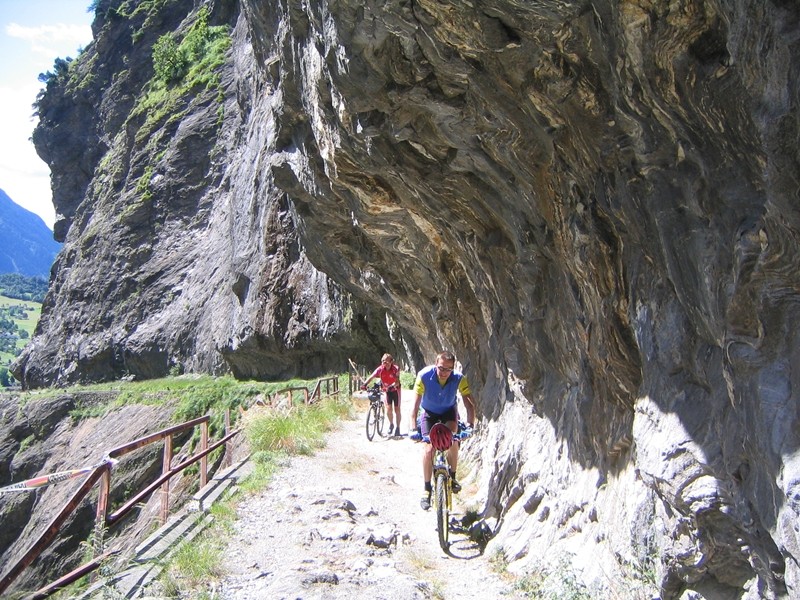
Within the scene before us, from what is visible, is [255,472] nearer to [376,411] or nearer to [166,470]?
[166,470]

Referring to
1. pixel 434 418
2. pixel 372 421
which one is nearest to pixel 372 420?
pixel 372 421

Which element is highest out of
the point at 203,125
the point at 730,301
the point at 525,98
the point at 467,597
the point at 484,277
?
the point at 203,125

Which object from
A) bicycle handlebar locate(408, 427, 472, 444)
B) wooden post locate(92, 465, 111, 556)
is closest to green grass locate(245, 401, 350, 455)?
bicycle handlebar locate(408, 427, 472, 444)

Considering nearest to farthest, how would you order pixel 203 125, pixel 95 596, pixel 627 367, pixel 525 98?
pixel 95 596 → pixel 627 367 → pixel 525 98 → pixel 203 125

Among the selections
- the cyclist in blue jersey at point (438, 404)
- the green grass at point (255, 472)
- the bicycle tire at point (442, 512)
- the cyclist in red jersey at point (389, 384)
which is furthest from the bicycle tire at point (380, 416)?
the bicycle tire at point (442, 512)

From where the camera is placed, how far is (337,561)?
17.0 ft

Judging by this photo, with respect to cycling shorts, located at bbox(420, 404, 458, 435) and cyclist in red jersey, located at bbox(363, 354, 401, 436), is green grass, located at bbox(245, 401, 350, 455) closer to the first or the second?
cyclist in red jersey, located at bbox(363, 354, 401, 436)

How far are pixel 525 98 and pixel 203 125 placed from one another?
123 feet

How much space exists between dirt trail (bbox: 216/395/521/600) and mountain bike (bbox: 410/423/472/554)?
19cm

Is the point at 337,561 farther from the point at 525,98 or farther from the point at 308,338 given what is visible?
the point at 308,338

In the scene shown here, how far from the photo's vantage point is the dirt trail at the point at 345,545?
183 inches

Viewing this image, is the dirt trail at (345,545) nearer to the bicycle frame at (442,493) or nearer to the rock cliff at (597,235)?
the bicycle frame at (442,493)

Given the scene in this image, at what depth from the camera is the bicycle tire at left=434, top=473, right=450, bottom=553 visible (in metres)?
5.66

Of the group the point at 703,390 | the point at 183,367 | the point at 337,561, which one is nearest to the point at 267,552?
the point at 337,561
